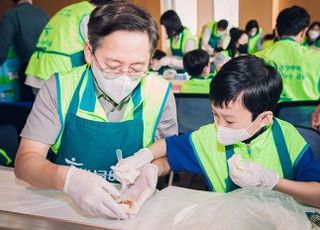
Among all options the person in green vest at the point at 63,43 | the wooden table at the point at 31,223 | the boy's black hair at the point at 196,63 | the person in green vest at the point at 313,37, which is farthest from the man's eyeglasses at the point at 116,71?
the person in green vest at the point at 313,37

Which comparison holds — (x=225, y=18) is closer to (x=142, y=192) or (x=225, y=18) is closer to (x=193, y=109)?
(x=193, y=109)

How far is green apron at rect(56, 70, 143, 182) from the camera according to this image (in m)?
1.21

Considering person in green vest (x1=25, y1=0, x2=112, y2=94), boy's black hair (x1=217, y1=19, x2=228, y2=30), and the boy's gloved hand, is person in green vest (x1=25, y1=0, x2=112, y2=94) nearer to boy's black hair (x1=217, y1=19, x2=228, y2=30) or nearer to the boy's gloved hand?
the boy's gloved hand

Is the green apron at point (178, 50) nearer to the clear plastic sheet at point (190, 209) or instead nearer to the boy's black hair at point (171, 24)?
the boy's black hair at point (171, 24)

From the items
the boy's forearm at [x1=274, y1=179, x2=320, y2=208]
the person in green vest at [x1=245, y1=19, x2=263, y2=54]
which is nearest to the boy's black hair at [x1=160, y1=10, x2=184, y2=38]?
the person in green vest at [x1=245, y1=19, x2=263, y2=54]

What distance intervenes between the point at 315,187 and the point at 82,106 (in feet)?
2.23

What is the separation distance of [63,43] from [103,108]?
1575 mm

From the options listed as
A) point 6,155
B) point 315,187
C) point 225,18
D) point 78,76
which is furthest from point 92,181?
point 225,18

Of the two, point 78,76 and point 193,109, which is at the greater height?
point 78,76

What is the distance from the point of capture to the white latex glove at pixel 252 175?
3.35 feet

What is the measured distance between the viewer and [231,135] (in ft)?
3.83

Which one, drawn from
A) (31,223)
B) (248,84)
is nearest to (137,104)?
(248,84)

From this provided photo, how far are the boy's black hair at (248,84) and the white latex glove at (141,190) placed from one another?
0.88 feet

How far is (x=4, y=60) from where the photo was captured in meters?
3.26
